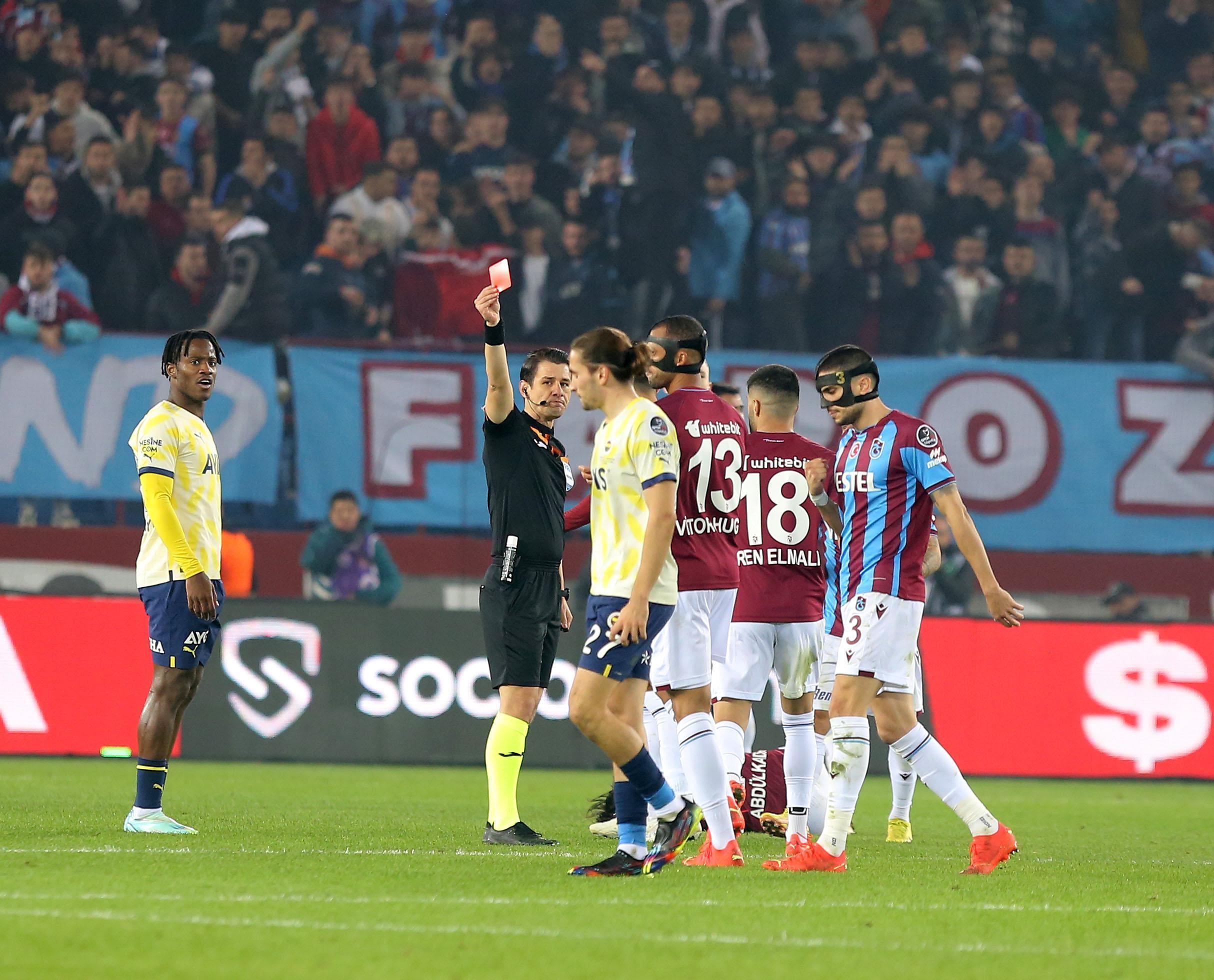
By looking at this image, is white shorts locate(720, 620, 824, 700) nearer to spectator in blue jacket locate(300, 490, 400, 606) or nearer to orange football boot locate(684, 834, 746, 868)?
orange football boot locate(684, 834, 746, 868)

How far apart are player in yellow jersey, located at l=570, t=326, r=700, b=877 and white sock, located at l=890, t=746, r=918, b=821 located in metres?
2.63

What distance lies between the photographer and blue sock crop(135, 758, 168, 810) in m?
8.22

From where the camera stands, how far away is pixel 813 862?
7344mm

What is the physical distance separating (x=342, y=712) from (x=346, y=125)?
7.56 meters

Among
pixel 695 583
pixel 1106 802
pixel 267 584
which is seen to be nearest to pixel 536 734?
pixel 267 584

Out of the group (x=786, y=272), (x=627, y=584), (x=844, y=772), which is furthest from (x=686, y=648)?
(x=786, y=272)

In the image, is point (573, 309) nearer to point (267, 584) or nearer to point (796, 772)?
point (267, 584)

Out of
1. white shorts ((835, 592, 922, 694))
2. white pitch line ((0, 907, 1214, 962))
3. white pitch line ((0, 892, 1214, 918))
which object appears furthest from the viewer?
white shorts ((835, 592, 922, 694))

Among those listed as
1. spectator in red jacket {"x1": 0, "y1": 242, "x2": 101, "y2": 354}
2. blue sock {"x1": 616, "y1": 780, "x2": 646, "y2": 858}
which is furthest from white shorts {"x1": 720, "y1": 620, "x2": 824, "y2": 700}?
spectator in red jacket {"x1": 0, "y1": 242, "x2": 101, "y2": 354}

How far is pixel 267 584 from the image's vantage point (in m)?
15.8

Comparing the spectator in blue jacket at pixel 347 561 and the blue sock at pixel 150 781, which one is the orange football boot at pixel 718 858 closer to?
the blue sock at pixel 150 781

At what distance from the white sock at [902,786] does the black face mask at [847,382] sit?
8.52 ft

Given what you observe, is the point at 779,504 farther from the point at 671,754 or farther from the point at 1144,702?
the point at 1144,702

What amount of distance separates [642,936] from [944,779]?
2.46m
